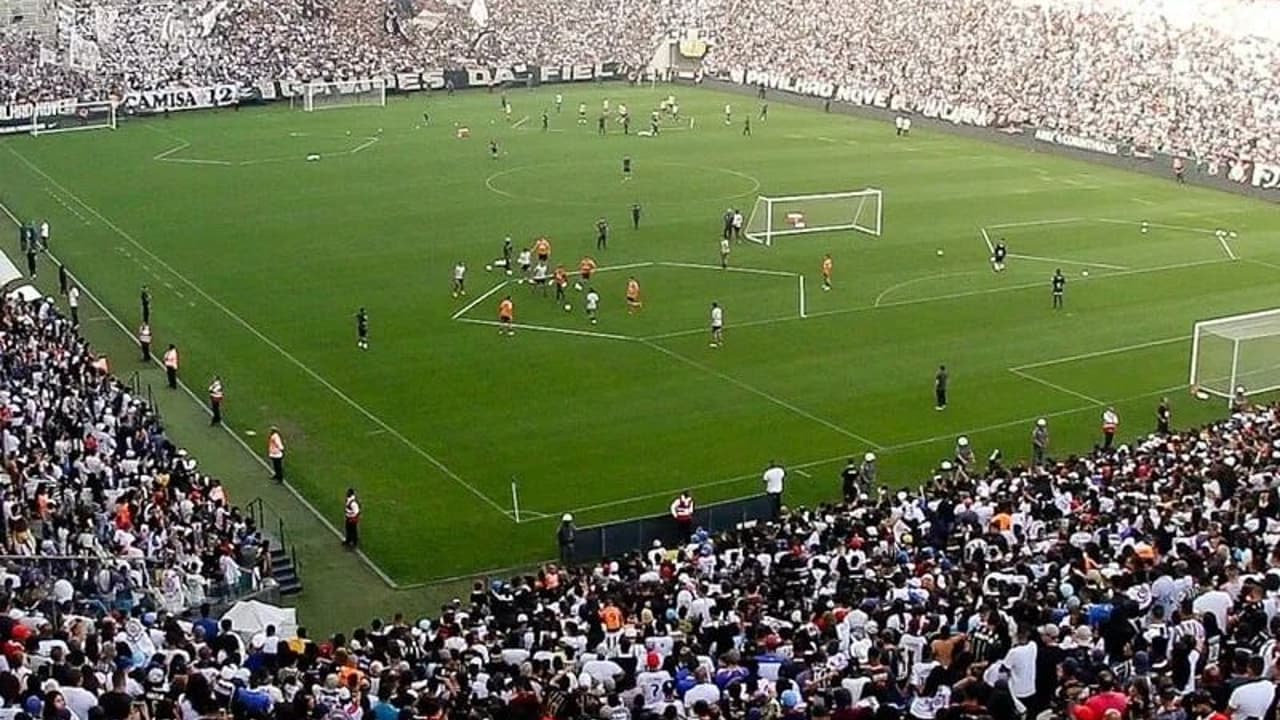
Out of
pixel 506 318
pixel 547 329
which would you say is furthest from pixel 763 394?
pixel 506 318

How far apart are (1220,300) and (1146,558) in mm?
30430

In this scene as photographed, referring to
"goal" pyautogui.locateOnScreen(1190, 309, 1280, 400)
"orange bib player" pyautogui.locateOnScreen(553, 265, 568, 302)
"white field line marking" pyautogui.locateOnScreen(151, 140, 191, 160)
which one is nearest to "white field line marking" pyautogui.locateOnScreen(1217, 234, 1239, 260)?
"goal" pyautogui.locateOnScreen(1190, 309, 1280, 400)

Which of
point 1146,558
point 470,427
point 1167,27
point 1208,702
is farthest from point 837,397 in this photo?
point 1167,27

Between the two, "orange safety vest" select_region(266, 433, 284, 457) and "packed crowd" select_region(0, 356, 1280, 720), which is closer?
"packed crowd" select_region(0, 356, 1280, 720)

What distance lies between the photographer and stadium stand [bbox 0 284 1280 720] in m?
15.7

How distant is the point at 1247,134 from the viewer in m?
73.6

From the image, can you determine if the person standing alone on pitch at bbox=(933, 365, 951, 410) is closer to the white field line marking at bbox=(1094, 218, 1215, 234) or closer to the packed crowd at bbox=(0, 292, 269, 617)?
the packed crowd at bbox=(0, 292, 269, 617)

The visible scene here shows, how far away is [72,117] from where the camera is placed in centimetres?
8106

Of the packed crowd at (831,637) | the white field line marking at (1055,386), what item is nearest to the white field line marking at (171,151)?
the white field line marking at (1055,386)

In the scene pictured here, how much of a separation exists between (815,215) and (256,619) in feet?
125

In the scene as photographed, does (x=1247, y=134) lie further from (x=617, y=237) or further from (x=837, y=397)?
(x=837, y=397)

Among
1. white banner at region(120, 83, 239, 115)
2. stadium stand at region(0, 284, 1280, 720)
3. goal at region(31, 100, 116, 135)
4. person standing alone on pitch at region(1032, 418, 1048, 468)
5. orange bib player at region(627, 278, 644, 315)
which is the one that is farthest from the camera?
white banner at region(120, 83, 239, 115)

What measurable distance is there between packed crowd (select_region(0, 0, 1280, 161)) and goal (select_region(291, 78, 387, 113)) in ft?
9.80

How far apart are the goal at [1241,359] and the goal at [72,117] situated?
56.6 metres
